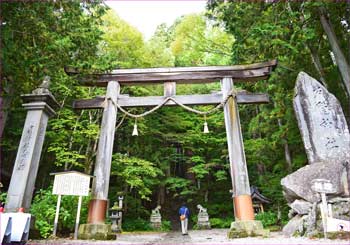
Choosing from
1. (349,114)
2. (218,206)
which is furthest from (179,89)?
(349,114)

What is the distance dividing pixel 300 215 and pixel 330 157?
1.70 meters

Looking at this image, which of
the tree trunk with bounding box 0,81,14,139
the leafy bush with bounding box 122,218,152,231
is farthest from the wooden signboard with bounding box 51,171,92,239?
the leafy bush with bounding box 122,218,152,231

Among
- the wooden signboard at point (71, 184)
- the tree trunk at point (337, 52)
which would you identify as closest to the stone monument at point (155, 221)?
the wooden signboard at point (71, 184)

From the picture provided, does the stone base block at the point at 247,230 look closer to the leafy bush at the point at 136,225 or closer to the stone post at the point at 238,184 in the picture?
the stone post at the point at 238,184

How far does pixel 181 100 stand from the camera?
7.95 meters

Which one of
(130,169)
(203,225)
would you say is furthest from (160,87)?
(203,225)

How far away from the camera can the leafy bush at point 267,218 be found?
42.9ft

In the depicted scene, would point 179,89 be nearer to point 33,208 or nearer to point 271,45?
point 271,45

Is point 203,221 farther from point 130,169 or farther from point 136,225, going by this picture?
point 130,169

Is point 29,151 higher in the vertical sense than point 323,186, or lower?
higher

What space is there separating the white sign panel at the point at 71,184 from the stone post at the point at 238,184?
148 inches

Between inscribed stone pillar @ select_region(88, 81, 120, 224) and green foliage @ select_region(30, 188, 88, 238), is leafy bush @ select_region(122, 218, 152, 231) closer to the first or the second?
green foliage @ select_region(30, 188, 88, 238)

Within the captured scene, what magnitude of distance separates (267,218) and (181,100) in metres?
8.88

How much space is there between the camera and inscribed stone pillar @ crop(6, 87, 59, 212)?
5742 mm
